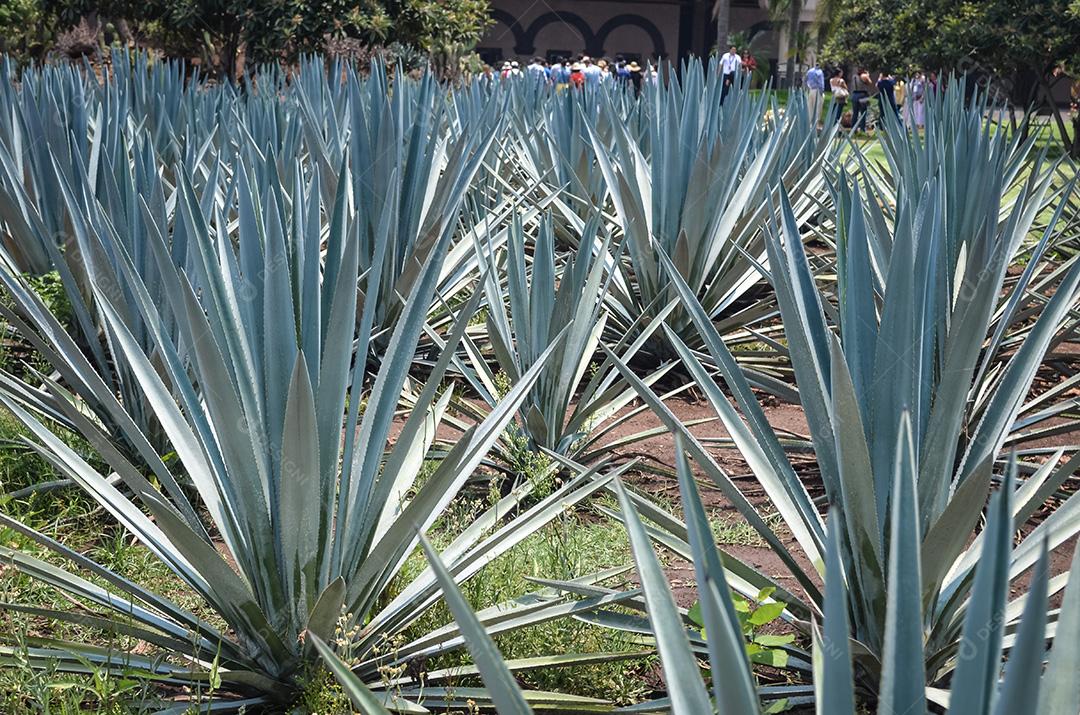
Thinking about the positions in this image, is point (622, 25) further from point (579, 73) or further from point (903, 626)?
point (903, 626)

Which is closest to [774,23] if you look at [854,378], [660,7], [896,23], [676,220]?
[660,7]

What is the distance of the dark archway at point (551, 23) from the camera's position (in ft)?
126

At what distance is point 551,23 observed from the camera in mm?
38938

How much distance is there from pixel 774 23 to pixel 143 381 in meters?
36.1

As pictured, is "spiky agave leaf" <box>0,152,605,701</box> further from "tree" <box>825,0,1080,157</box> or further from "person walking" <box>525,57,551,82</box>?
"tree" <box>825,0,1080,157</box>

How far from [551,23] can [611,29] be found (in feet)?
6.90

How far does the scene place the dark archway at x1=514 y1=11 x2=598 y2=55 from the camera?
38500 mm

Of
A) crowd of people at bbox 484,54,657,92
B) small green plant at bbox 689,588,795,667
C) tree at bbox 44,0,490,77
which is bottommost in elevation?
small green plant at bbox 689,588,795,667

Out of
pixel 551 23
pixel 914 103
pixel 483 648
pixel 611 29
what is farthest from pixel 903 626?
pixel 551 23

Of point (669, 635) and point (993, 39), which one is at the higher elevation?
point (993, 39)

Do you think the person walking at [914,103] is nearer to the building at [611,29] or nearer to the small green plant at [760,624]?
the small green plant at [760,624]

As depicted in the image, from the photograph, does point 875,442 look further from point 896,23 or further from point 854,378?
point 896,23

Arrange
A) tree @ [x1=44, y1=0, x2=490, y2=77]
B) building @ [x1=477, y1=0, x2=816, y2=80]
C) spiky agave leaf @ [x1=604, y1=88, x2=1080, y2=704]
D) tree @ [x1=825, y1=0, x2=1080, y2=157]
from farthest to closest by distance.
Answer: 1. building @ [x1=477, y1=0, x2=816, y2=80]
2. tree @ [x1=825, y1=0, x2=1080, y2=157]
3. tree @ [x1=44, y1=0, x2=490, y2=77]
4. spiky agave leaf @ [x1=604, y1=88, x2=1080, y2=704]

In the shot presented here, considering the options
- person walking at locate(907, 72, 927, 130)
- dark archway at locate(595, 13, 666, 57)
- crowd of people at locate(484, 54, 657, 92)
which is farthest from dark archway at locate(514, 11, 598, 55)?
person walking at locate(907, 72, 927, 130)
